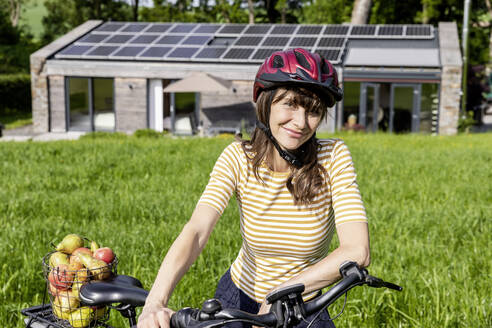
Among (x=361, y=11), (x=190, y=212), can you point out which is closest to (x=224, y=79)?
(x=361, y=11)

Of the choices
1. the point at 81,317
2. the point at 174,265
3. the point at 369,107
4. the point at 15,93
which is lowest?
the point at 15,93

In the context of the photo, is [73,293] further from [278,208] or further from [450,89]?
[450,89]

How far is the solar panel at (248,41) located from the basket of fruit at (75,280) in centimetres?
2311

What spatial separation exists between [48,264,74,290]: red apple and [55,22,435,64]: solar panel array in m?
21.0

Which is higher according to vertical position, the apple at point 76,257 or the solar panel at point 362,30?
the solar panel at point 362,30

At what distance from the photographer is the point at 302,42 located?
80.7 ft

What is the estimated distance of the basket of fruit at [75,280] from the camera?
218cm

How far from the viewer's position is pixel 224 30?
26.5 m

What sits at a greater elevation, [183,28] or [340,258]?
[183,28]

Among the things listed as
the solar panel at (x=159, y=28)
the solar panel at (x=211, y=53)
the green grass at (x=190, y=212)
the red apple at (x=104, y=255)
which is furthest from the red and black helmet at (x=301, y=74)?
the solar panel at (x=159, y=28)

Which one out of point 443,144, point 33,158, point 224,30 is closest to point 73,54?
point 224,30

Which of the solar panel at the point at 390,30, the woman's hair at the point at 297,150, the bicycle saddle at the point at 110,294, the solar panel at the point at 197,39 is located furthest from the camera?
the solar panel at the point at 197,39

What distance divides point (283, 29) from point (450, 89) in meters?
8.51

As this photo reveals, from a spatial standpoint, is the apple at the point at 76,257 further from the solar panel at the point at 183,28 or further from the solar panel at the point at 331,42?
the solar panel at the point at 183,28
